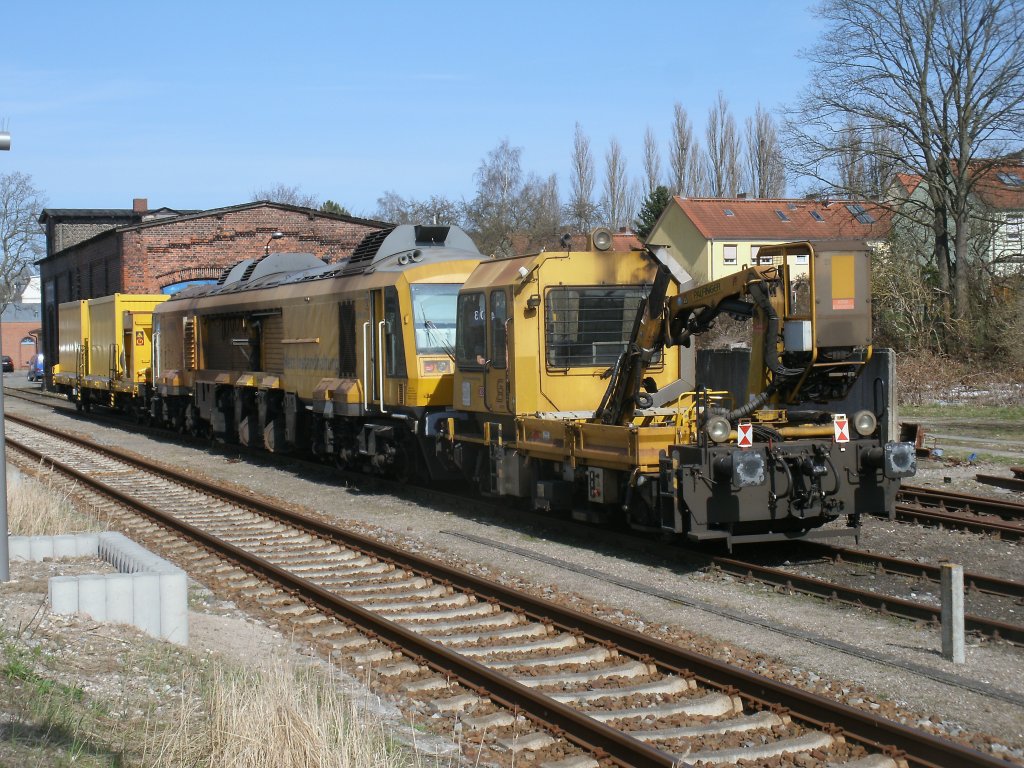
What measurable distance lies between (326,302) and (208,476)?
4.17 m

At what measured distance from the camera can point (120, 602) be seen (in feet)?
26.5

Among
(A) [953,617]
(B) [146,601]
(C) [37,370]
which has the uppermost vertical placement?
(C) [37,370]

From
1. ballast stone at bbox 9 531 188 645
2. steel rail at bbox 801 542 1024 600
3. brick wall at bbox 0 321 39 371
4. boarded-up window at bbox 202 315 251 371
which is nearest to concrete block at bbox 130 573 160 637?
ballast stone at bbox 9 531 188 645

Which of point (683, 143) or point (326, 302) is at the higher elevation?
point (683, 143)

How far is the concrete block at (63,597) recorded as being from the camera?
7938 millimetres

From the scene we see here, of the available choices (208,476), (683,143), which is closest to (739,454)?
(208,476)

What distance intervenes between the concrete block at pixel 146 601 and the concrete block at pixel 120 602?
0.03 meters

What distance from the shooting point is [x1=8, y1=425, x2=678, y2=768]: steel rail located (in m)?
5.74

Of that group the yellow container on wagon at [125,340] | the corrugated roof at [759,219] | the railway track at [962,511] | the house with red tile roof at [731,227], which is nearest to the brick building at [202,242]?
the yellow container on wagon at [125,340]

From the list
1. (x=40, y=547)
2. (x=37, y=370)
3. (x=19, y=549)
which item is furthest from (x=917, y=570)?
(x=37, y=370)

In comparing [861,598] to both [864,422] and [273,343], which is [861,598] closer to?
[864,422]

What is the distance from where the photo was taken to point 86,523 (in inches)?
513

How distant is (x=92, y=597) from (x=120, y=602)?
0.65 ft

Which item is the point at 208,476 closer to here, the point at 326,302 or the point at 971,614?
the point at 326,302
